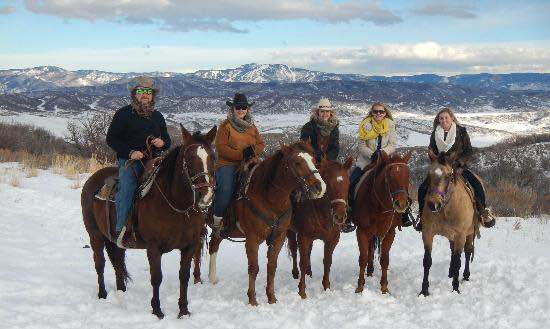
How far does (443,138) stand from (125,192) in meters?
5.29

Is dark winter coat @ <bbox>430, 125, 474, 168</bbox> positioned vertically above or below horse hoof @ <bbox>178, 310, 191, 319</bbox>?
above

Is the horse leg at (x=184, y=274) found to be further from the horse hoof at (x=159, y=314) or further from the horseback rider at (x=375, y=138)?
the horseback rider at (x=375, y=138)

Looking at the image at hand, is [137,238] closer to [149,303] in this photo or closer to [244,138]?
[149,303]

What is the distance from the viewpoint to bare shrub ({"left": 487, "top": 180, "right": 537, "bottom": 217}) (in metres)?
16.2

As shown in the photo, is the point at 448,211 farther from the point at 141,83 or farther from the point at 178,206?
the point at 141,83

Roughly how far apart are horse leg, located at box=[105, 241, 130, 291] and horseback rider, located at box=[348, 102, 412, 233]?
3.93 meters

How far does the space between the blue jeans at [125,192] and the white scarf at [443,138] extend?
198 inches

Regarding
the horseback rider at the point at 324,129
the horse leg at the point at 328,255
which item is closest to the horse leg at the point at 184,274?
the horse leg at the point at 328,255

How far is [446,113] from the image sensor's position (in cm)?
776

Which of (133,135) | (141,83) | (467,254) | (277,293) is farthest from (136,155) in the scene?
(467,254)

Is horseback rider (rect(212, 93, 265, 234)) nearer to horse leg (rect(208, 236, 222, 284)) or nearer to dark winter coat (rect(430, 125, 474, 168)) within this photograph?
horse leg (rect(208, 236, 222, 284))

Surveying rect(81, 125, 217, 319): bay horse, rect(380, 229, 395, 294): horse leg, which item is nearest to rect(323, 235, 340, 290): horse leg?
rect(380, 229, 395, 294): horse leg

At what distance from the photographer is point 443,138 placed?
7.83m

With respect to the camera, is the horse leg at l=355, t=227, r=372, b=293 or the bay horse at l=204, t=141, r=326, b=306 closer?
the bay horse at l=204, t=141, r=326, b=306
